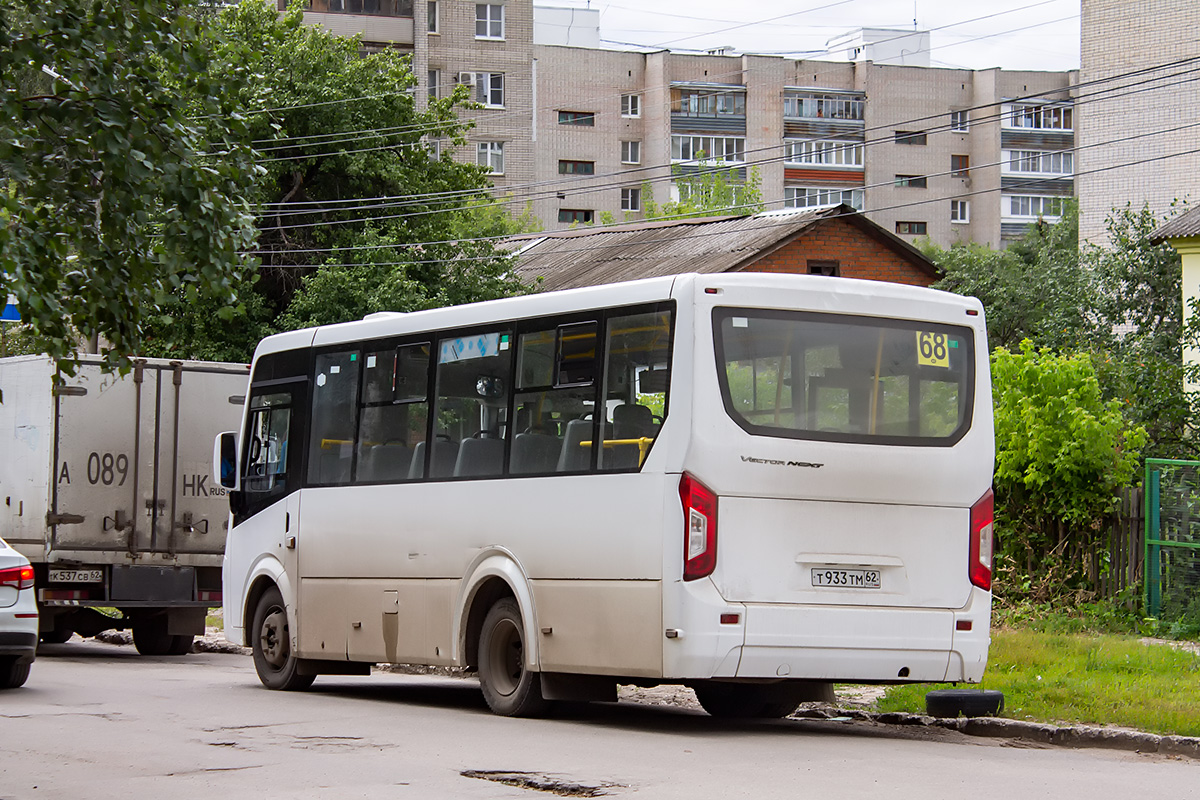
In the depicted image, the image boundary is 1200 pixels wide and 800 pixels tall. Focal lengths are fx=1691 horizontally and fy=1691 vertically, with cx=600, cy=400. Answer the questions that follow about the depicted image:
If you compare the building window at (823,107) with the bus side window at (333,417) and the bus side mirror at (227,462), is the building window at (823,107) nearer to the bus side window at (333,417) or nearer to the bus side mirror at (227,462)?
the bus side mirror at (227,462)

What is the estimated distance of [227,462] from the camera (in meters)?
16.1

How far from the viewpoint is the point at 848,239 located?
4156 cm

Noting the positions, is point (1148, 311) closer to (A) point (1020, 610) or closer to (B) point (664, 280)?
(A) point (1020, 610)

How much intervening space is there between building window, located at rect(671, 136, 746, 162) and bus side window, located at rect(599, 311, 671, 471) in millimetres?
75602

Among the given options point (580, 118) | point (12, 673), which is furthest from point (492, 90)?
point (12, 673)

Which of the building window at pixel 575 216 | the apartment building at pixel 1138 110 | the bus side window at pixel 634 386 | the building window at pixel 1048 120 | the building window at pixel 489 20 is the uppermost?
the building window at pixel 1048 120

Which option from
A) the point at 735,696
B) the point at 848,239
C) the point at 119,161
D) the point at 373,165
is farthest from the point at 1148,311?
the point at 119,161

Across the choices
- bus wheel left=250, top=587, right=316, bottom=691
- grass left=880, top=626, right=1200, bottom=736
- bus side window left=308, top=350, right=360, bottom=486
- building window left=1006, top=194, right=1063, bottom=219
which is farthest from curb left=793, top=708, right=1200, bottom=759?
building window left=1006, top=194, right=1063, bottom=219

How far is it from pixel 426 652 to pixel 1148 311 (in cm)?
2394

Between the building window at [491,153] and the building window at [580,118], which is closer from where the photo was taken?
the building window at [491,153]

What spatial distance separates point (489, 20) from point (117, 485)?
55631mm

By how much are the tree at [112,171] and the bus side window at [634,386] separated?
118 inches

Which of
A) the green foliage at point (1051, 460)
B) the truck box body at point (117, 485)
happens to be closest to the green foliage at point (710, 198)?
the green foliage at point (1051, 460)

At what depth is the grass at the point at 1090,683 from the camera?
1165 centimetres
